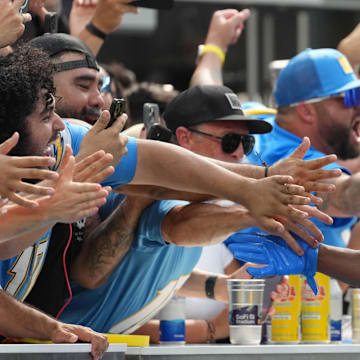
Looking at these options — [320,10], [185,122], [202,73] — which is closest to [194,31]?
[320,10]

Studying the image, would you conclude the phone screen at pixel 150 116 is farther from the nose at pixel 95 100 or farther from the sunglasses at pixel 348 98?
the sunglasses at pixel 348 98

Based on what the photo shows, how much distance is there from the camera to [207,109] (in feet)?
13.0

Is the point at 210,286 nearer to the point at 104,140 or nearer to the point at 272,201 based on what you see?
the point at 272,201

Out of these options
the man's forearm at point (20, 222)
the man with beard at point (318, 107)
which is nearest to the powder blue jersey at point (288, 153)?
the man with beard at point (318, 107)

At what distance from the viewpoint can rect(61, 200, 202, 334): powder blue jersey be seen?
349 centimetres

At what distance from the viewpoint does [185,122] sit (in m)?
3.99

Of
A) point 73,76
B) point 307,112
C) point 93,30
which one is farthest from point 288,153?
point 73,76

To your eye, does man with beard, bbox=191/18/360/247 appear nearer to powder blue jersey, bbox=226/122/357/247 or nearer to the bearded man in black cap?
powder blue jersey, bbox=226/122/357/247

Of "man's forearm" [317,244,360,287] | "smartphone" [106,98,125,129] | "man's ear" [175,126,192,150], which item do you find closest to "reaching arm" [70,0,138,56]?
"man's ear" [175,126,192,150]

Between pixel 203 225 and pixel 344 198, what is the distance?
1060mm

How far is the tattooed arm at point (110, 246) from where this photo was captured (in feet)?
11.1

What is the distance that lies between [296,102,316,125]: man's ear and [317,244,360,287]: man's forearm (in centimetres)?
148

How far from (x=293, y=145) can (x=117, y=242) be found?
152 centimetres

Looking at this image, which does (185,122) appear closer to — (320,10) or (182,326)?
(182,326)
